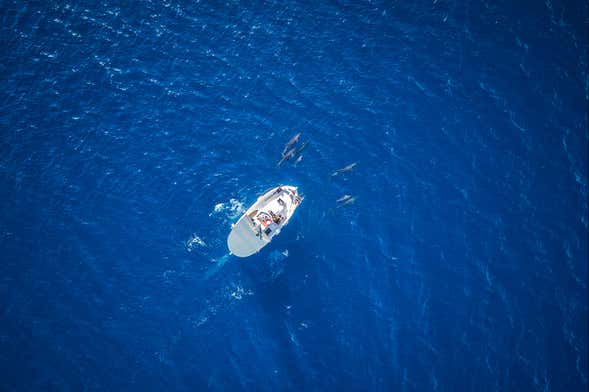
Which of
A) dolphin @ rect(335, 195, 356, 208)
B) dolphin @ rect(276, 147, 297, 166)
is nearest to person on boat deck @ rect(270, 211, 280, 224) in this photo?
dolphin @ rect(276, 147, 297, 166)

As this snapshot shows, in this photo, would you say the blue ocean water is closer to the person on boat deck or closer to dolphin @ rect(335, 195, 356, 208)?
dolphin @ rect(335, 195, 356, 208)

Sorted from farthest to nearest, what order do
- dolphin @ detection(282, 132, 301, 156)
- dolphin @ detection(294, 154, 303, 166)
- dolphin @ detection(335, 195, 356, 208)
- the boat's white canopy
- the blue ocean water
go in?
dolphin @ detection(282, 132, 301, 156), dolphin @ detection(294, 154, 303, 166), dolphin @ detection(335, 195, 356, 208), the boat's white canopy, the blue ocean water

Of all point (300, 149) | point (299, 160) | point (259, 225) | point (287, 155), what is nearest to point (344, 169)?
point (299, 160)

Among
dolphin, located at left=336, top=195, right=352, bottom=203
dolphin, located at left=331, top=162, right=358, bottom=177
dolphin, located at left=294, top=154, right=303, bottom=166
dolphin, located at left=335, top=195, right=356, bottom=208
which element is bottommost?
dolphin, located at left=335, top=195, right=356, bottom=208

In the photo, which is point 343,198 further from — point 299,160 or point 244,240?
point 244,240

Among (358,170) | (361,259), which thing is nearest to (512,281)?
(361,259)

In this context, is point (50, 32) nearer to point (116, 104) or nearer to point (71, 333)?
point (116, 104)
